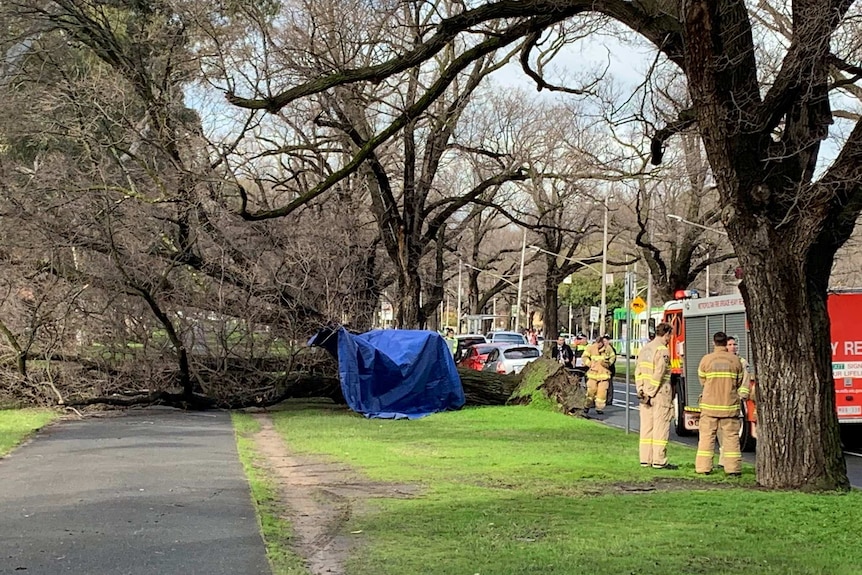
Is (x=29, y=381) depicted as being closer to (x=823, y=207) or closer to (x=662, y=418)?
(x=662, y=418)

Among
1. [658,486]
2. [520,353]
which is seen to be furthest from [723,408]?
[520,353]

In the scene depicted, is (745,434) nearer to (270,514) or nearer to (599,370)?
(599,370)

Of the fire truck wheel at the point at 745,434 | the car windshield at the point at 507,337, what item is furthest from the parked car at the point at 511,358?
the car windshield at the point at 507,337

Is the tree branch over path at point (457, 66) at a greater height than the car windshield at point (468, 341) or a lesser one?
greater

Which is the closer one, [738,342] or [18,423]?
[738,342]

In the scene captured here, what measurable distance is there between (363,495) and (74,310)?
1218cm

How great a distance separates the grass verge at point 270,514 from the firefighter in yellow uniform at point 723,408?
519 cm

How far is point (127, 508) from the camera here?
32.0 feet

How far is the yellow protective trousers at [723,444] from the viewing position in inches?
485

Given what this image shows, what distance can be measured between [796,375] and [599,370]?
12294mm

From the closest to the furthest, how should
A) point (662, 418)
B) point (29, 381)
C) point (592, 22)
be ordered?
point (662, 418) < point (592, 22) < point (29, 381)

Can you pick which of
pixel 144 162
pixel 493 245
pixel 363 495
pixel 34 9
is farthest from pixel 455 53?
pixel 493 245

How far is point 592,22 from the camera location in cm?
1697

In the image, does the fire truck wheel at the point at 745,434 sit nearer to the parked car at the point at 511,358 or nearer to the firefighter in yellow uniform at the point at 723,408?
the firefighter in yellow uniform at the point at 723,408
